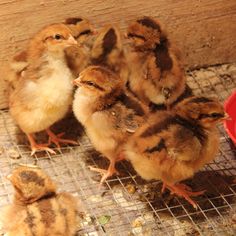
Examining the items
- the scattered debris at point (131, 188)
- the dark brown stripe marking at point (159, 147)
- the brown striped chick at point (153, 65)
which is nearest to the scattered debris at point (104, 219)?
the scattered debris at point (131, 188)

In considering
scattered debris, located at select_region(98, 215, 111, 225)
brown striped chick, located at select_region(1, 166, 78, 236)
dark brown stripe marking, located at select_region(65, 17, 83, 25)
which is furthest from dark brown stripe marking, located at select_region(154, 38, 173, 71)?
brown striped chick, located at select_region(1, 166, 78, 236)

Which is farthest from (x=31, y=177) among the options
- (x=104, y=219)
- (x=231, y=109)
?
(x=231, y=109)

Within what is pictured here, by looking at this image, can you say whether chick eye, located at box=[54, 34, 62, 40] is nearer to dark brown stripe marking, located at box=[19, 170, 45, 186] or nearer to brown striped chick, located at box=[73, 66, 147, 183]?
brown striped chick, located at box=[73, 66, 147, 183]

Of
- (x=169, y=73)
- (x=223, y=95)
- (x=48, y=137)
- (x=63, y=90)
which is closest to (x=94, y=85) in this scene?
(x=63, y=90)

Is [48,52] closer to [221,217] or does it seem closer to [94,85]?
[94,85]

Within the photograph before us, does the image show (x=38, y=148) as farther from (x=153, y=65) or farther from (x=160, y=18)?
(x=160, y=18)
